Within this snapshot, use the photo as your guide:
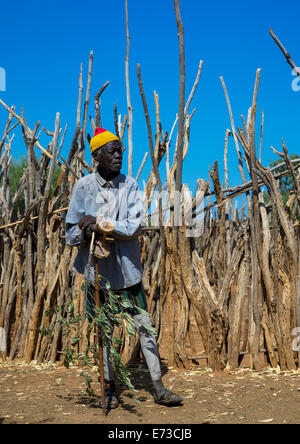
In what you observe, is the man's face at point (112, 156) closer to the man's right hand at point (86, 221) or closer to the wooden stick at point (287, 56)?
the man's right hand at point (86, 221)

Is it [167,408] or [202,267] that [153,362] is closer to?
[167,408]

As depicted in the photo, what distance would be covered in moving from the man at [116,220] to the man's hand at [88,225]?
0.04m

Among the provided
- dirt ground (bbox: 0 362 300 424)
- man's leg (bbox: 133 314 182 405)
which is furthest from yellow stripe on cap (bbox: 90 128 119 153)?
dirt ground (bbox: 0 362 300 424)

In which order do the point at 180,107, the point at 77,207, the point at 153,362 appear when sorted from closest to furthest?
1. the point at 153,362
2. the point at 77,207
3. the point at 180,107

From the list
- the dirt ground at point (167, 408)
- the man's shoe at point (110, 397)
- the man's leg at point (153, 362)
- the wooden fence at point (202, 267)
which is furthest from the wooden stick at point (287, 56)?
the man's shoe at point (110, 397)

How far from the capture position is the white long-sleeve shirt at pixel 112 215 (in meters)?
2.87

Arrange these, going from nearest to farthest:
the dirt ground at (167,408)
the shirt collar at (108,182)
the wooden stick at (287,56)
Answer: the dirt ground at (167,408) → the wooden stick at (287,56) → the shirt collar at (108,182)

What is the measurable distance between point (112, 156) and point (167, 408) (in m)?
1.48

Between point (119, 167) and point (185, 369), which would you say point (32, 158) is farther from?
point (185, 369)

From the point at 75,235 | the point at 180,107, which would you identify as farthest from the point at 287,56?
the point at 75,235

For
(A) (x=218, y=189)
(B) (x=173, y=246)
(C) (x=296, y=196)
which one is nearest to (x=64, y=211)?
(B) (x=173, y=246)

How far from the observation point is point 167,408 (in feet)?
9.08

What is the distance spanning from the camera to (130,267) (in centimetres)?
288

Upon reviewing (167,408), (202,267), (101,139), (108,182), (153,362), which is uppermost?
(101,139)
